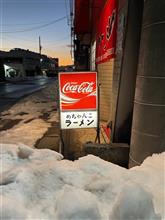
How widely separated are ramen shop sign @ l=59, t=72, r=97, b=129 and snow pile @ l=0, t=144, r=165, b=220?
8.22ft

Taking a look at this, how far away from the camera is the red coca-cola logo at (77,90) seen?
19.1ft

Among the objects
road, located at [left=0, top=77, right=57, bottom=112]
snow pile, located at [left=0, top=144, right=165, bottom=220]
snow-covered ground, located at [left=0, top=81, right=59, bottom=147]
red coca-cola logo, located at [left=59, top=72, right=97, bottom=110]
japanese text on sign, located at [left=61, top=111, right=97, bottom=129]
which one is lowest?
road, located at [left=0, top=77, right=57, bottom=112]

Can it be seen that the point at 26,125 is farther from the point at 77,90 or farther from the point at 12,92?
the point at 12,92

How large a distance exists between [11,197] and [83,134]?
20.1ft

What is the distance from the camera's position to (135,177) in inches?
114

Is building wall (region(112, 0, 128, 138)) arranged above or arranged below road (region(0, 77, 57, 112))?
above

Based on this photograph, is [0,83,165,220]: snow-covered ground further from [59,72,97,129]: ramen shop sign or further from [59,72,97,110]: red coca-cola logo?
[59,72,97,110]: red coca-cola logo

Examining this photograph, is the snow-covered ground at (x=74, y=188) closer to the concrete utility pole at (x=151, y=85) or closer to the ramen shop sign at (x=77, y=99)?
the concrete utility pole at (x=151, y=85)

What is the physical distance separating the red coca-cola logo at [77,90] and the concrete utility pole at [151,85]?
1.37 metres

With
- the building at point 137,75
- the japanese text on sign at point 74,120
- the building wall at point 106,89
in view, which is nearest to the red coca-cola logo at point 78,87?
the japanese text on sign at point 74,120

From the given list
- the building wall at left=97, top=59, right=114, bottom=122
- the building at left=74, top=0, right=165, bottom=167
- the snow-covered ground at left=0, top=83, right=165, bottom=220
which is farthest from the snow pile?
the building wall at left=97, top=59, right=114, bottom=122

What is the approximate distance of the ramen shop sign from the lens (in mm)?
5805

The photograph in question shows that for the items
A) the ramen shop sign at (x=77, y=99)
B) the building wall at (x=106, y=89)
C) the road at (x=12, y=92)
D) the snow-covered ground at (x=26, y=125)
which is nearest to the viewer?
the ramen shop sign at (x=77, y=99)

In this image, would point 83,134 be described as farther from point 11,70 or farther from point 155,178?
point 11,70
